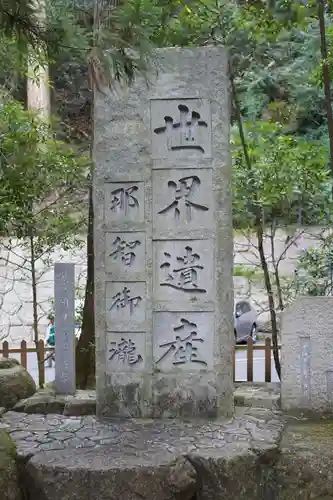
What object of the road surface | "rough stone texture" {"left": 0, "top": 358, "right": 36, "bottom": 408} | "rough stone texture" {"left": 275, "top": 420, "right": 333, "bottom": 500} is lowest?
the road surface

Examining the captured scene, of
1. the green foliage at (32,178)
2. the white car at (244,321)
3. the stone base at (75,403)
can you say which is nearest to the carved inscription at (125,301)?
the stone base at (75,403)

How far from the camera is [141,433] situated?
4516mm

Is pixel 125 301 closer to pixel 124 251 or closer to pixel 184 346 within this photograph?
pixel 124 251

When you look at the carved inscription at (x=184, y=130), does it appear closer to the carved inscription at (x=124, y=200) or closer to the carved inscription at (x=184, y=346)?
the carved inscription at (x=124, y=200)

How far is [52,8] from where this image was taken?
3117mm

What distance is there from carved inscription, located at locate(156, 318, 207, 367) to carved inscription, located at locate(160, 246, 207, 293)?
28 cm

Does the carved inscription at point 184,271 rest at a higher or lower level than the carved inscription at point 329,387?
higher

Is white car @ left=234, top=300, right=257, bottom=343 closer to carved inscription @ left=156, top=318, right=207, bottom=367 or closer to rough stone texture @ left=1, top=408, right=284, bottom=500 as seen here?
carved inscription @ left=156, top=318, right=207, bottom=367

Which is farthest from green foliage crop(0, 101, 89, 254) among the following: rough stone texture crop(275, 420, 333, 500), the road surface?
rough stone texture crop(275, 420, 333, 500)

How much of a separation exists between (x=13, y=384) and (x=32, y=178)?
2.39 metres

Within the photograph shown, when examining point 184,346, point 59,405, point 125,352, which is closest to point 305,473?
point 184,346

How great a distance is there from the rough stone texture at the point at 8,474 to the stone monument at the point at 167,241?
1038 millimetres

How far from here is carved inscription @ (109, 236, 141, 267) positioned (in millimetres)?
4879

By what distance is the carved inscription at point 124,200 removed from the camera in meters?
4.87
